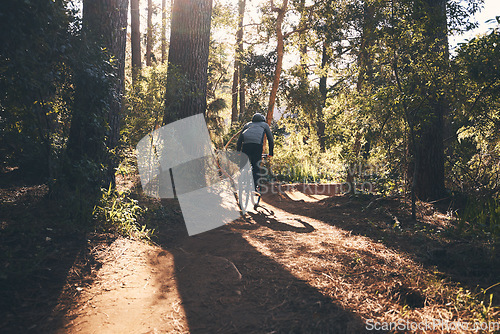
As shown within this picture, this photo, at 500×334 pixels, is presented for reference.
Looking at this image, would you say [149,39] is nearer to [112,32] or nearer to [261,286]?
[112,32]

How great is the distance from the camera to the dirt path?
2.53 metres

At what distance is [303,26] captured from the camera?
42.4ft

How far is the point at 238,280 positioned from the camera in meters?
3.33

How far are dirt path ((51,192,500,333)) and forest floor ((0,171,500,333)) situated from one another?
0.01m

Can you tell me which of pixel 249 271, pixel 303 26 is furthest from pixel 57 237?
pixel 303 26

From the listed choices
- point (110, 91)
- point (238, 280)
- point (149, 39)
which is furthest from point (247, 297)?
point (149, 39)

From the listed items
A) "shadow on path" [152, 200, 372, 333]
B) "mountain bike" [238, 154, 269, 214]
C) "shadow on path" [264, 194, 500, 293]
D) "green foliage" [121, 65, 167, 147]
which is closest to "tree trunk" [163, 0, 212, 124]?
"green foliage" [121, 65, 167, 147]

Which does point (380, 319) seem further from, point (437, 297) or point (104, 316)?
point (104, 316)

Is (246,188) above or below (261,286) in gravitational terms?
above

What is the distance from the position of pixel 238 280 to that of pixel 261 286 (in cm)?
27

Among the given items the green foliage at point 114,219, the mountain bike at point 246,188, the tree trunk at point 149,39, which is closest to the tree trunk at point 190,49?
the mountain bike at point 246,188

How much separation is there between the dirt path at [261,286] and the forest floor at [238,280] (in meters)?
0.01

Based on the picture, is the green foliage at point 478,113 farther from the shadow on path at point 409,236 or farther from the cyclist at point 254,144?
the cyclist at point 254,144

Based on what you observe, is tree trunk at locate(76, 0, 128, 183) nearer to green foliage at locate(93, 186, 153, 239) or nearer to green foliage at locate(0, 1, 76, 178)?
green foliage at locate(0, 1, 76, 178)
